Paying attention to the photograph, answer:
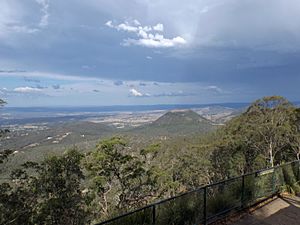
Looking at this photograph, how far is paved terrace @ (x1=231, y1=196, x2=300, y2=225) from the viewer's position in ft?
22.3

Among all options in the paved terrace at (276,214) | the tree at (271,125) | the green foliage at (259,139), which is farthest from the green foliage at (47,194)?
the tree at (271,125)

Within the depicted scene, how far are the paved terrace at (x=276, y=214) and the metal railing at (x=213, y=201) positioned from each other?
11.4 inches

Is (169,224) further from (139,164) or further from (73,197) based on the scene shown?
(139,164)

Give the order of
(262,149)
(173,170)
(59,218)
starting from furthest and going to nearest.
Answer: (173,170), (262,149), (59,218)

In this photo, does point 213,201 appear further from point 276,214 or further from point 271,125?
point 271,125

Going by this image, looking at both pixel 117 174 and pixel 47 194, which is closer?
pixel 47 194

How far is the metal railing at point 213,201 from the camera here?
A: 527cm

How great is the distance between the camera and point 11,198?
13039mm

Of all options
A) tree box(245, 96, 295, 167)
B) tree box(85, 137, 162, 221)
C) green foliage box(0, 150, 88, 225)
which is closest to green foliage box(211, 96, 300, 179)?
tree box(245, 96, 295, 167)

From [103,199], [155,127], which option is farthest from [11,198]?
[155,127]

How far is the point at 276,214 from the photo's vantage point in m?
7.32

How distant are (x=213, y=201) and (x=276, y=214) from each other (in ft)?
5.68

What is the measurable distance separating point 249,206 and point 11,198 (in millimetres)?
9804

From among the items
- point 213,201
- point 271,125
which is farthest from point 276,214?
point 271,125
